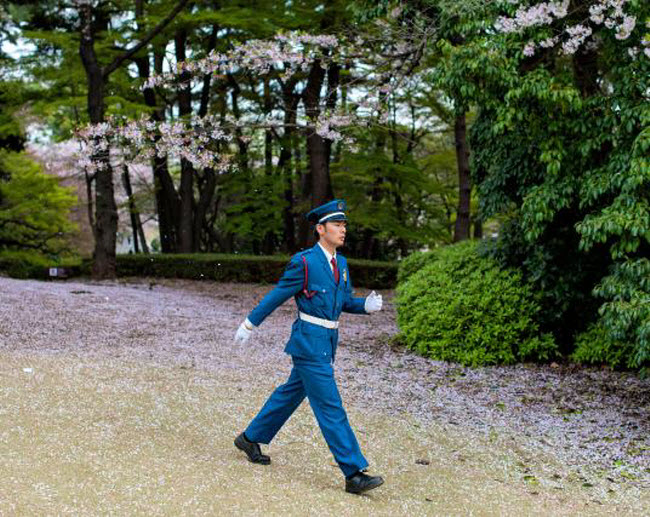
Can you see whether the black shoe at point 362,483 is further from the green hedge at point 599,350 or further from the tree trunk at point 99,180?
the tree trunk at point 99,180

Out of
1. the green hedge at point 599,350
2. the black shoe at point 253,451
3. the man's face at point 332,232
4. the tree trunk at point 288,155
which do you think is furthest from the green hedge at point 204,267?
the man's face at point 332,232

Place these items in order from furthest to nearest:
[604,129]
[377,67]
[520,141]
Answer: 1. [377,67]
2. [520,141]
3. [604,129]

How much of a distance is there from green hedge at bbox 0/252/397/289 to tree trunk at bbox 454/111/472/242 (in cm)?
195

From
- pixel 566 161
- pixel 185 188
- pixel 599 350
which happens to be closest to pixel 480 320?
pixel 599 350

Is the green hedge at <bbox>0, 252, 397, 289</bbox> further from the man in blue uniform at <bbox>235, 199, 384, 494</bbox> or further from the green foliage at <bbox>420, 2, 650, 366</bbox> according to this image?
the man in blue uniform at <bbox>235, 199, 384, 494</bbox>

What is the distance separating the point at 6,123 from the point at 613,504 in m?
16.7

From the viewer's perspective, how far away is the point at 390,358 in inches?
315

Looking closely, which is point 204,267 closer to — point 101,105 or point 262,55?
point 101,105

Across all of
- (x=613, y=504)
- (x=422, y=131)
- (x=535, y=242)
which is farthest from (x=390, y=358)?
(x=422, y=131)

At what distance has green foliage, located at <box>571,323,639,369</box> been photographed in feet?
23.6

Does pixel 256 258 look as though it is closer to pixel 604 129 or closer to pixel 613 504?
pixel 604 129

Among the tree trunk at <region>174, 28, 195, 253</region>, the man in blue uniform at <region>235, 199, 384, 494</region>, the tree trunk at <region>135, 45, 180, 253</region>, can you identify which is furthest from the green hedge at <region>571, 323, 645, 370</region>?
the tree trunk at <region>135, 45, 180, 253</region>

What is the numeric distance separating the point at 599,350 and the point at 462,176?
27.7 ft

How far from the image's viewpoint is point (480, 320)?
7625 mm
